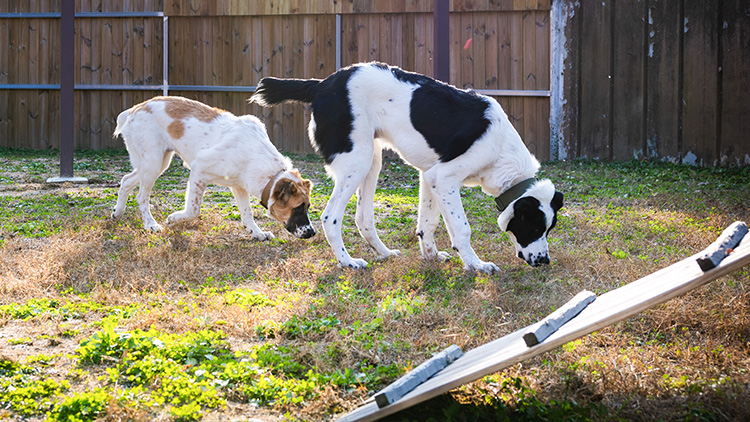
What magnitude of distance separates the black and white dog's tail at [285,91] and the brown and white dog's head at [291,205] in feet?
2.33

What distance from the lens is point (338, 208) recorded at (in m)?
5.26

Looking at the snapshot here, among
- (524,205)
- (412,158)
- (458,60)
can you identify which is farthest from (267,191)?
(458,60)

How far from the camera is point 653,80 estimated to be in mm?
10906

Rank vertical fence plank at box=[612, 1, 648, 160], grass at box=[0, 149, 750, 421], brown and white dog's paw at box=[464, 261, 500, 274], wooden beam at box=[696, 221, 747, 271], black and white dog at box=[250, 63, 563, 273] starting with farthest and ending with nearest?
vertical fence plank at box=[612, 1, 648, 160], black and white dog at box=[250, 63, 563, 273], brown and white dog's paw at box=[464, 261, 500, 274], grass at box=[0, 149, 750, 421], wooden beam at box=[696, 221, 747, 271]

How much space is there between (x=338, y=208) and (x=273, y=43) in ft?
25.3

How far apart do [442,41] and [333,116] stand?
12.1 ft

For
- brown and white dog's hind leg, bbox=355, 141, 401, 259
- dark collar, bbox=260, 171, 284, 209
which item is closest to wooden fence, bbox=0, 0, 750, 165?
dark collar, bbox=260, 171, 284, 209

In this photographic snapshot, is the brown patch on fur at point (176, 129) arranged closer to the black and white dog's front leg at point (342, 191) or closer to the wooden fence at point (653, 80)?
the black and white dog's front leg at point (342, 191)

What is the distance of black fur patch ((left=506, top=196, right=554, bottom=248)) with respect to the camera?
15.9ft

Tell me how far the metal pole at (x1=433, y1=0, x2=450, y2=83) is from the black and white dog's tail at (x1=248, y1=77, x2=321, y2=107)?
124 inches

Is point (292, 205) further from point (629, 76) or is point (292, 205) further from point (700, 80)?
point (700, 80)

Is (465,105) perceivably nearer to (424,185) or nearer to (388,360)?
(424,185)

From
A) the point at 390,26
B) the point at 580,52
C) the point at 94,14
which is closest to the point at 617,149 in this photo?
the point at 580,52

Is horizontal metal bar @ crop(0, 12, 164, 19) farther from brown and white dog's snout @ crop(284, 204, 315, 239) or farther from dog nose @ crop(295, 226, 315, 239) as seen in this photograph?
dog nose @ crop(295, 226, 315, 239)
